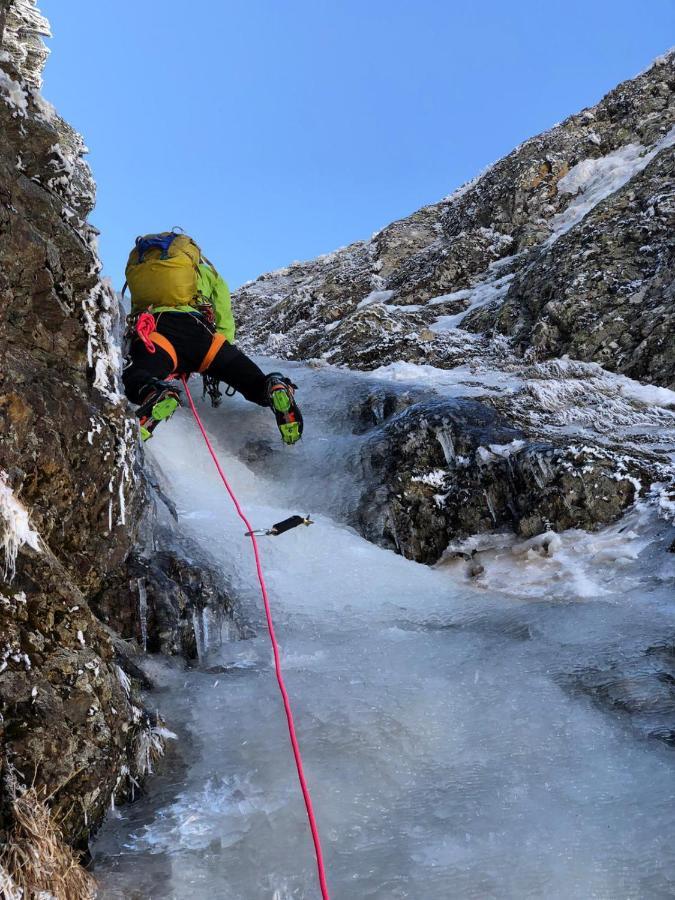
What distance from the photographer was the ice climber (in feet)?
23.9

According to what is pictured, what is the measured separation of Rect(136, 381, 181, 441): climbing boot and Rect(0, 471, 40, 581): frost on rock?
3.62 m

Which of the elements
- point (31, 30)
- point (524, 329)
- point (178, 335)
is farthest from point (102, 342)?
point (31, 30)

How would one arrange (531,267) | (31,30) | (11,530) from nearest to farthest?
(11,530) → (531,267) → (31,30)

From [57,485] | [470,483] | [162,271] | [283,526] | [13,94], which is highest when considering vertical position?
[13,94]

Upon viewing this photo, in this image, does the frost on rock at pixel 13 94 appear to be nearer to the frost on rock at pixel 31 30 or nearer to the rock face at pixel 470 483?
the rock face at pixel 470 483

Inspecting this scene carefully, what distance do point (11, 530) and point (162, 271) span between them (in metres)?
5.57

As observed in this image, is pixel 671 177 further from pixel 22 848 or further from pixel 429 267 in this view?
pixel 22 848

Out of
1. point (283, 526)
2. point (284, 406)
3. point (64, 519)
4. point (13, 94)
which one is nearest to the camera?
point (64, 519)

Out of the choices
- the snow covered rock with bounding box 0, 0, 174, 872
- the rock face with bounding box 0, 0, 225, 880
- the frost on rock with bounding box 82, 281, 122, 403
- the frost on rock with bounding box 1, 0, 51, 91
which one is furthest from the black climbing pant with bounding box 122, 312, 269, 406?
the frost on rock with bounding box 1, 0, 51, 91

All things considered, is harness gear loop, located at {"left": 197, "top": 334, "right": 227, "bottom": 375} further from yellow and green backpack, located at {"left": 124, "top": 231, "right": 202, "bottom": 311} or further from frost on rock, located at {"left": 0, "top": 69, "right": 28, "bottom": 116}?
frost on rock, located at {"left": 0, "top": 69, "right": 28, "bottom": 116}

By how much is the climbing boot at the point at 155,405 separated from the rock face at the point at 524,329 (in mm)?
2509

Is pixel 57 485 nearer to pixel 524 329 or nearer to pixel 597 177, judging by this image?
pixel 524 329

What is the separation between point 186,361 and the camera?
8.24 metres

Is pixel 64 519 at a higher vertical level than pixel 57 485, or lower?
lower
